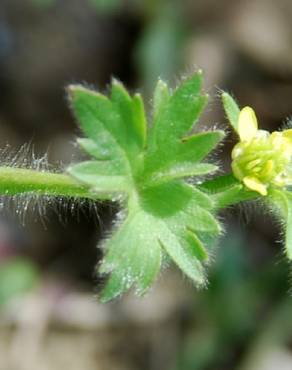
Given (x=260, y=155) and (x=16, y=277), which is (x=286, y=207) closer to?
(x=260, y=155)

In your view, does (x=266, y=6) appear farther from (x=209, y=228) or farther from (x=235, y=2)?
(x=209, y=228)

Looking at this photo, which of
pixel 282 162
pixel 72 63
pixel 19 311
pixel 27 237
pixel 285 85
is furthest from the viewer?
pixel 72 63

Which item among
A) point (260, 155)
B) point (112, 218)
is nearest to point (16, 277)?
point (112, 218)

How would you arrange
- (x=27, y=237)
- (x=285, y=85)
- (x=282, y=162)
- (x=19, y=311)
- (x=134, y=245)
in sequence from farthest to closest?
(x=285, y=85), (x=27, y=237), (x=19, y=311), (x=282, y=162), (x=134, y=245)

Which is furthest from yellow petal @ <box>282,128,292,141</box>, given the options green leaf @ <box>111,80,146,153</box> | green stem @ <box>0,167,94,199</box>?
green stem @ <box>0,167,94,199</box>

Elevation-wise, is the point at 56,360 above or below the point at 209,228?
below

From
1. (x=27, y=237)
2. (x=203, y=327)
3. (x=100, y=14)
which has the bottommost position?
(x=203, y=327)

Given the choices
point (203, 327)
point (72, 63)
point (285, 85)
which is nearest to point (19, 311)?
point (203, 327)
